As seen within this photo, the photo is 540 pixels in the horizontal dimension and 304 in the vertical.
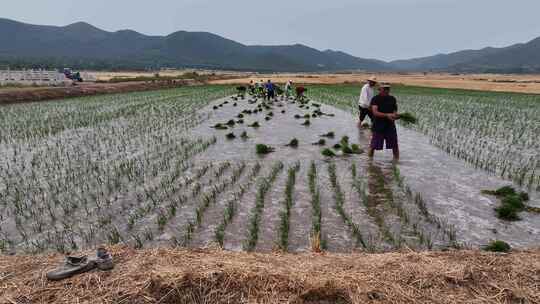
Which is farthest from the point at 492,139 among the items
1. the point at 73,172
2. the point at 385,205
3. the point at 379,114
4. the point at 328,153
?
the point at 73,172

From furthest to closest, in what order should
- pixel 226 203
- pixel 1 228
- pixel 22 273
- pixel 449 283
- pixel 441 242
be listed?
1. pixel 226 203
2. pixel 1 228
3. pixel 441 242
4. pixel 22 273
5. pixel 449 283

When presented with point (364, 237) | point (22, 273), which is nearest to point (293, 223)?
point (364, 237)

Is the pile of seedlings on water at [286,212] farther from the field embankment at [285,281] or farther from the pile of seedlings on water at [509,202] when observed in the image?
the pile of seedlings on water at [509,202]

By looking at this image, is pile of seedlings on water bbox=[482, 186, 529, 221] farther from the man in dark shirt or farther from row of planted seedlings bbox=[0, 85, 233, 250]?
row of planted seedlings bbox=[0, 85, 233, 250]

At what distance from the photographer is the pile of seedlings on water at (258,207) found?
4152 mm

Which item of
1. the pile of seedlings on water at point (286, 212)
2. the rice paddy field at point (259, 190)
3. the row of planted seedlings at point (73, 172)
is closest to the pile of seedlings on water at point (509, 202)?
the rice paddy field at point (259, 190)

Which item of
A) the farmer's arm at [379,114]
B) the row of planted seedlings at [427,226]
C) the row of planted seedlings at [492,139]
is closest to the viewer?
the row of planted seedlings at [427,226]

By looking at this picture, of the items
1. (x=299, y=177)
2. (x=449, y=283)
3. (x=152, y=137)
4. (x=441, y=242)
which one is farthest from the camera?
(x=152, y=137)

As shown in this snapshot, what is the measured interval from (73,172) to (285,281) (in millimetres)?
5970

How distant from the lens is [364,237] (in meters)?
4.26

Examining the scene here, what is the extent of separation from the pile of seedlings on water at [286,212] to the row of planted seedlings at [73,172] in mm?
2455

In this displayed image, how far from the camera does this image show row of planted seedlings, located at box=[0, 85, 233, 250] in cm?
493

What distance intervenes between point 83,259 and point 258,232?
2.02 m

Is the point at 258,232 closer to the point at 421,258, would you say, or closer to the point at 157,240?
the point at 157,240
